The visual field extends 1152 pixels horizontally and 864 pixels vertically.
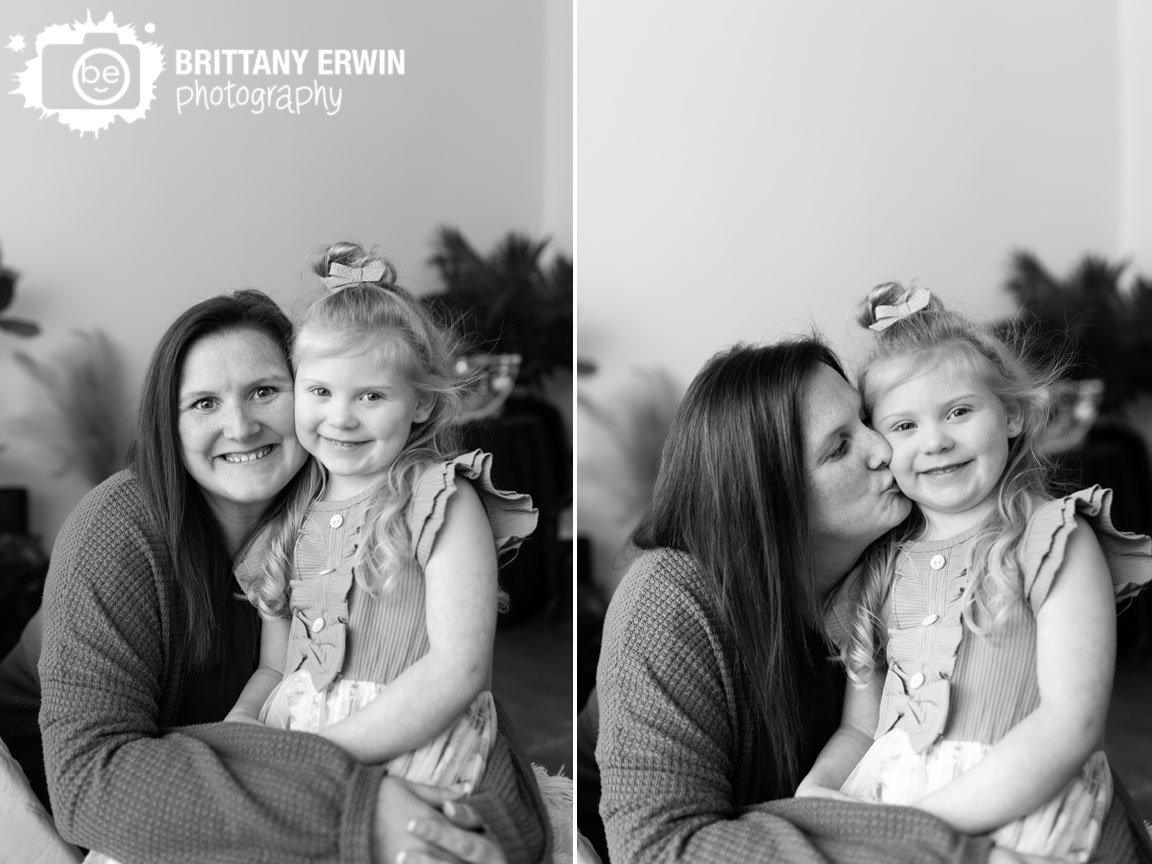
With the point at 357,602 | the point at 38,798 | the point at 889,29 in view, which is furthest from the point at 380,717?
the point at 889,29

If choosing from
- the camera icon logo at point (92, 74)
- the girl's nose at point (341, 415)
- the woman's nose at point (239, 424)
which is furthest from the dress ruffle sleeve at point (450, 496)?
the camera icon logo at point (92, 74)

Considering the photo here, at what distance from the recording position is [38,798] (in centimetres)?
140

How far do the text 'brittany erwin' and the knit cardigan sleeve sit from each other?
76 centimetres

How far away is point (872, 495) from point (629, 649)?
33cm

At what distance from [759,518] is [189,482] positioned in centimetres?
69

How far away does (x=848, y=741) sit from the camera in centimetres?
129

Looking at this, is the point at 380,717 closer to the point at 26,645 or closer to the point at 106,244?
the point at 26,645

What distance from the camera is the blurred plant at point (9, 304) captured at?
5.01ft

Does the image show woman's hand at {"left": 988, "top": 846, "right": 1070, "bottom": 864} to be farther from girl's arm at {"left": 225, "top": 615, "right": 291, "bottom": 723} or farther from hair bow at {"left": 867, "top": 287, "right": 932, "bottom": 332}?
girl's arm at {"left": 225, "top": 615, "right": 291, "bottom": 723}

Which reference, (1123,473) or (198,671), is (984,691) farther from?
(1123,473)

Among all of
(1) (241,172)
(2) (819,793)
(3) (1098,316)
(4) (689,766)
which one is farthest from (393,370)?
(3) (1098,316)

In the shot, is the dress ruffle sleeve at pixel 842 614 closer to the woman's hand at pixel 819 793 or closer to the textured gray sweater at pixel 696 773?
the textured gray sweater at pixel 696 773

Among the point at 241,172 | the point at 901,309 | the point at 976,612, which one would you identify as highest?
the point at 241,172

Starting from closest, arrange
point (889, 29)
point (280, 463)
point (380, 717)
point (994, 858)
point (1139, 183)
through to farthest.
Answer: point (994, 858) < point (380, 717) < point (280, 463) < point (889, 29) < point (1139, 183)
